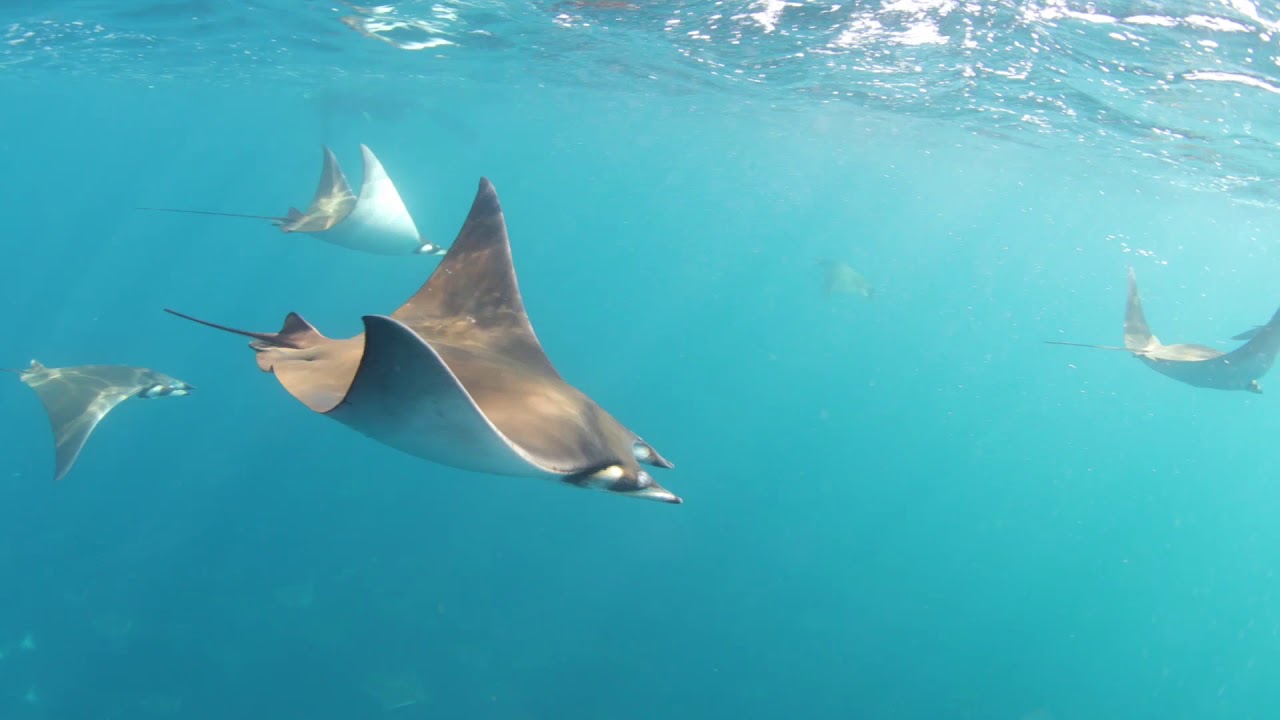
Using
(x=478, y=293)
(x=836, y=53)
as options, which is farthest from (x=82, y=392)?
(x=836, y=53)

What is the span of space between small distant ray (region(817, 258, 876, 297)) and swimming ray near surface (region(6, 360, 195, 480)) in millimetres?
15009

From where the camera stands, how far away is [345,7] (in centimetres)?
1522

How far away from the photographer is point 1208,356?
10.4 metres

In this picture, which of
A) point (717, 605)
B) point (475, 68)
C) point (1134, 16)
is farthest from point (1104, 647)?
point (475, 68)

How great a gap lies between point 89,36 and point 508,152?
64.9 metres

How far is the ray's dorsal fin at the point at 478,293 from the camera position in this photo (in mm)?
4871

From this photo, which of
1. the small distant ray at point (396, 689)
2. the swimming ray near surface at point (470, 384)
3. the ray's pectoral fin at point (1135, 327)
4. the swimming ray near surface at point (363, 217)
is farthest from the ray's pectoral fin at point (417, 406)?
the ray's pectoral fin at point (1135, 327)

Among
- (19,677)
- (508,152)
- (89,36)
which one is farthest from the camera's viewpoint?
(508,152)

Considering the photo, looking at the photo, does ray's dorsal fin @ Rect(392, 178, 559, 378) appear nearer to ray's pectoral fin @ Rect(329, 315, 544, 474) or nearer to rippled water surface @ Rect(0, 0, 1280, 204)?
ray's pectoral fin @ Rect(329, 315, 544, 474)

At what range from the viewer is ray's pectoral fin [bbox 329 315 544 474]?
2562 millimetres

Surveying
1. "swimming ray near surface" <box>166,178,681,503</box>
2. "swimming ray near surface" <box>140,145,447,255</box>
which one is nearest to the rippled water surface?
"swimming ray near surface" <box>140,145,447,255</box>

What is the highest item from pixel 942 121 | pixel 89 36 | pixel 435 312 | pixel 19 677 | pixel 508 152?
pixel 89 36

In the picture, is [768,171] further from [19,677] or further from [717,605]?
[19,677]

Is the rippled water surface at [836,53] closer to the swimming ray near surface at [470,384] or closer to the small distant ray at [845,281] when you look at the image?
the small distant ray at [845,281]
